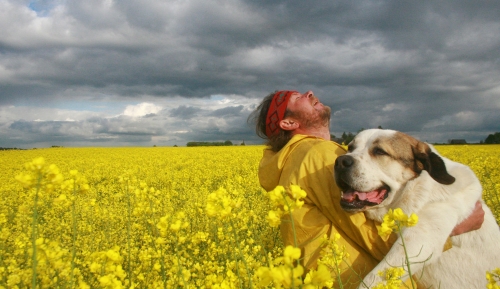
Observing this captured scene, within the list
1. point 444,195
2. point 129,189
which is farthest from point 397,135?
point 129,189

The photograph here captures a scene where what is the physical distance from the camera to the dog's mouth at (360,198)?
269 cm

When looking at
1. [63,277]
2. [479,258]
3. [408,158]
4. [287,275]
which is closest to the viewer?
[287,275]

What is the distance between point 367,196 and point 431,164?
0.52 meters

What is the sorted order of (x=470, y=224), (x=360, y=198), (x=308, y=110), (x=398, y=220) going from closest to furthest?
(x=398, y=220) < (x=470, y=224) < (x=360, y=198) < (x=308, y=110)

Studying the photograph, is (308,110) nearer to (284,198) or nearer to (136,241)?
(284,198)

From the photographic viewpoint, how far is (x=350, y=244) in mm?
2746

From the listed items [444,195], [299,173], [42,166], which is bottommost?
[444,195]

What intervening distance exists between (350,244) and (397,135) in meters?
0.95

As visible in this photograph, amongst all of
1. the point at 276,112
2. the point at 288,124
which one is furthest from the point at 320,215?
the point at 276,112

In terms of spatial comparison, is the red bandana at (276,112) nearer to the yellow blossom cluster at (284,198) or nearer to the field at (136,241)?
the field at (136,241)

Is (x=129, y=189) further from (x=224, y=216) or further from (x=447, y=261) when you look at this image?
(x=447, y=261)

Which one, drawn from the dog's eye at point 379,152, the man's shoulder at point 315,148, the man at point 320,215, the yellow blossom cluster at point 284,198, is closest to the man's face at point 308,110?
the man at point 320,215

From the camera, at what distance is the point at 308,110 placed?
3.60 metres

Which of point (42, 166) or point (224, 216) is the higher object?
point (42, 166)
